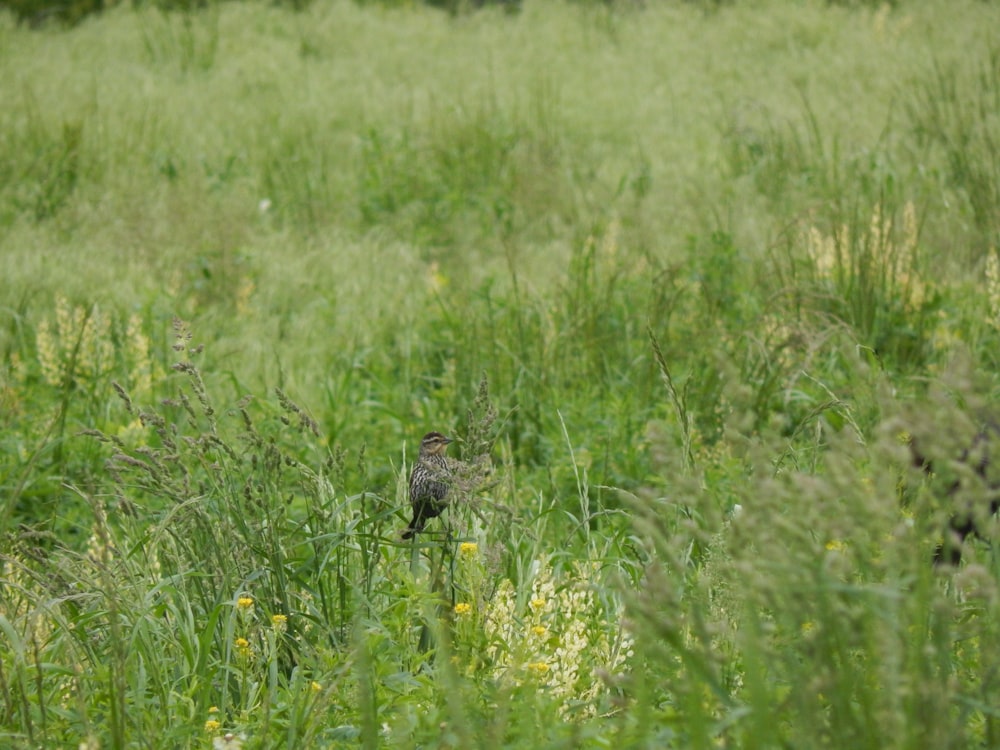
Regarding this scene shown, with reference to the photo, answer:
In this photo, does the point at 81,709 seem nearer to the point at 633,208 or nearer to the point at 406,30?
the point at 633,208

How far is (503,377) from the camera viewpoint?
4.46 m

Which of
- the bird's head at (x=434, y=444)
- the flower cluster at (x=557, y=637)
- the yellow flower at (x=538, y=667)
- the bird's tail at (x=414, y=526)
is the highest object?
the bird's head at (x=434, y=444)

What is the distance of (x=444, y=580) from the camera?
2510 millimetres

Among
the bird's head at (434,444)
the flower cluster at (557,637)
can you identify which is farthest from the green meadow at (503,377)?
the bird's head at (434,444)

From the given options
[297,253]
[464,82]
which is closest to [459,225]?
[297,253]

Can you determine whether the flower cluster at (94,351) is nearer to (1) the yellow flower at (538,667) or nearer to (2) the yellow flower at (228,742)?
(2) the yellow flower at (228,742)

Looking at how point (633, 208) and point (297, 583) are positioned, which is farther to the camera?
point (633, 208)

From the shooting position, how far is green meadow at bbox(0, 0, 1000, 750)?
1621 mm

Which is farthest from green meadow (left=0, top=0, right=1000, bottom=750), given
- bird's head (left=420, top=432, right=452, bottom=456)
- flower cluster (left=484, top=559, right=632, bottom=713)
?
bird's head (left=420, top=432, right=452, bottom=456)

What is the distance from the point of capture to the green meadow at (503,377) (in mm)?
1621

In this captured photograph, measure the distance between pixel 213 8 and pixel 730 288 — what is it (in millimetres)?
9040

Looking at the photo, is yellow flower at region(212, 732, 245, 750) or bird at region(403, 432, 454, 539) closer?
yellow flower at region(212, 732, 245, 750)

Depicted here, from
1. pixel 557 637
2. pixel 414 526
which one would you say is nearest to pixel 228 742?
pixel 557 637

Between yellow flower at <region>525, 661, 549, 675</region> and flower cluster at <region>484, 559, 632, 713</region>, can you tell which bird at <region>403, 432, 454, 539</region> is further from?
yellow flower at <region>525, 661, 549, 675</region>
